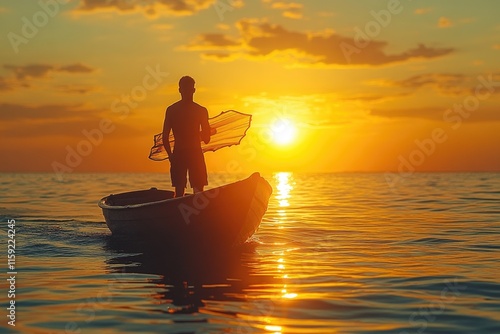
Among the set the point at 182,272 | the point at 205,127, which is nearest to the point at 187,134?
the point at 205,127

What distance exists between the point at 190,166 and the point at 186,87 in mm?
1846

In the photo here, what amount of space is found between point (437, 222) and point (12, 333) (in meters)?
17.6

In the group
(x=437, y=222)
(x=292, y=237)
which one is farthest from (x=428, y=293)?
(x=437, y=222)

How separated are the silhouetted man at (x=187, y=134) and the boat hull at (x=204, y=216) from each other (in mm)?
921

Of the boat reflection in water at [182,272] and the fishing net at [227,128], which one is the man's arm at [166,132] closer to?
the fishing net at [227,128]

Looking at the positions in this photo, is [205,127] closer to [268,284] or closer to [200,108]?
[200,108]

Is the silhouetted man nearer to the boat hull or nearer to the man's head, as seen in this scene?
the man's head

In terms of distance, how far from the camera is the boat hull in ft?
44.3

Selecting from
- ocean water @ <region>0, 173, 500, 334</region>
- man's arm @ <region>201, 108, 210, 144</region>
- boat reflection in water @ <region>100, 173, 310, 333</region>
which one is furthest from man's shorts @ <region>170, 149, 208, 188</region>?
ocean water @ <region>0, 173, 500, 334</region>

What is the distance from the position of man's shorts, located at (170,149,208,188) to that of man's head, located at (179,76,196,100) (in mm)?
1279

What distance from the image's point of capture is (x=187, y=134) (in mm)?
14273

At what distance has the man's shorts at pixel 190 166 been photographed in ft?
47.2

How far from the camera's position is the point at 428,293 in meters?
10.0

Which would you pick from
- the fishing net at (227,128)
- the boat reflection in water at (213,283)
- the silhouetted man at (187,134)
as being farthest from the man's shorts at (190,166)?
the boat reflection in water at (213,283)
